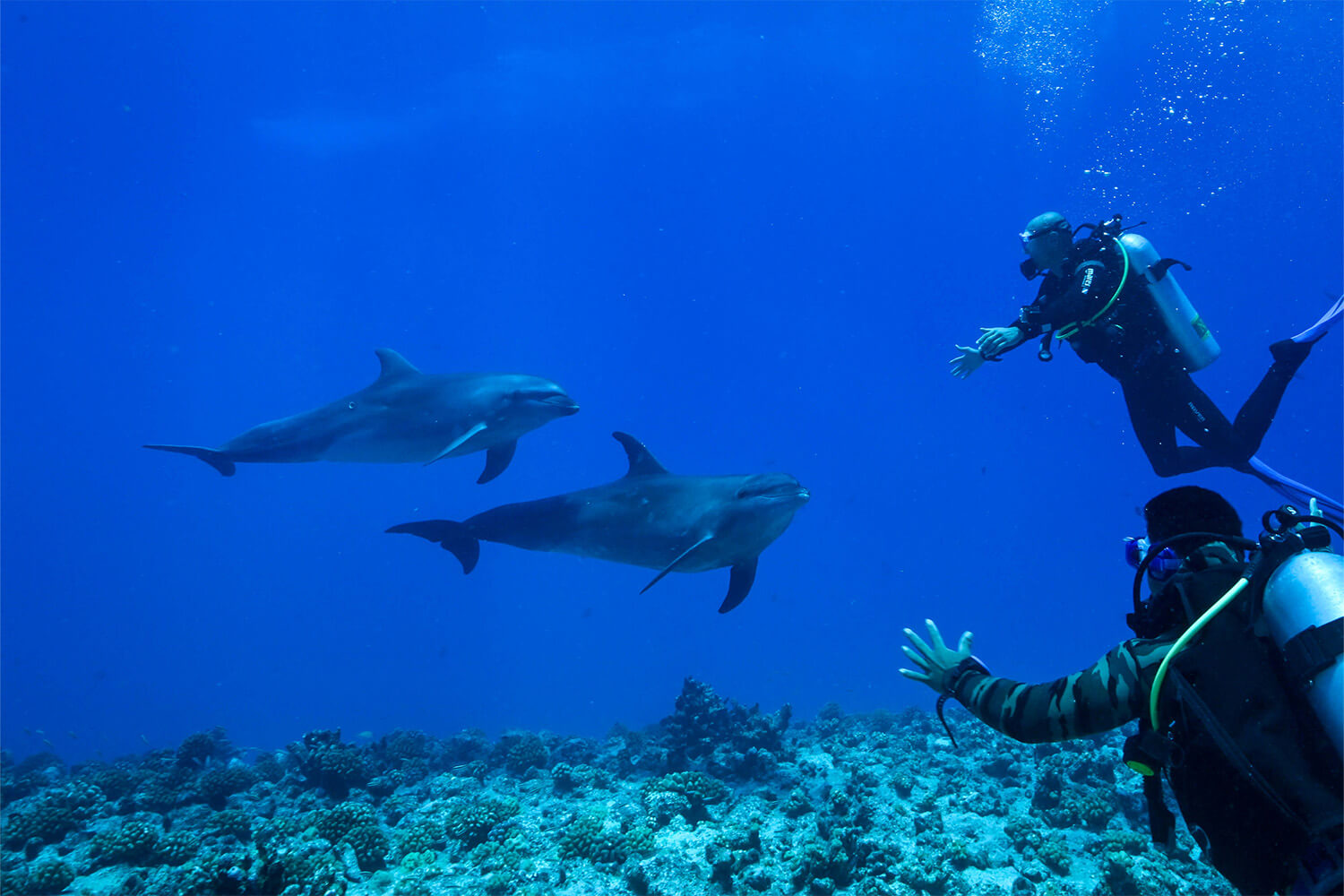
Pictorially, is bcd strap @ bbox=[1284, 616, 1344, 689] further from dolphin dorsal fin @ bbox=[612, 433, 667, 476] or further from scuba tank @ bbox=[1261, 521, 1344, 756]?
dolphin dorsal fin @ bbox=[612, 433, 667, 476]

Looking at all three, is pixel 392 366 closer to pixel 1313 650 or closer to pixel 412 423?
pixel 412 423

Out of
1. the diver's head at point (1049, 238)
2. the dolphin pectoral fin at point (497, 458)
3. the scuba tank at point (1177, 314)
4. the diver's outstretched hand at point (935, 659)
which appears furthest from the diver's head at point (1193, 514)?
the dolphin pectoral fin at point (497, 458)

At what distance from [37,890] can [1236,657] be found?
9.97 meters

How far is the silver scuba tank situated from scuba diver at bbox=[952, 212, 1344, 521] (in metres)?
5.46

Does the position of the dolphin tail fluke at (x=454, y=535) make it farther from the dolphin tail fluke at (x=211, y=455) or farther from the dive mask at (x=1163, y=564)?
the dive mask at (x=1163, y=564)

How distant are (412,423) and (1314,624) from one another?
1092cm

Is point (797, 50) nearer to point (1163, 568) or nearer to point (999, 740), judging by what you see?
point (999, 740)

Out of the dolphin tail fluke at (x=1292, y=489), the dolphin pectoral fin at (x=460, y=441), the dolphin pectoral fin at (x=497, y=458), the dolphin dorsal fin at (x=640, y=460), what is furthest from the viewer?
the dolphin pectoral fin at (x=497, y=458)

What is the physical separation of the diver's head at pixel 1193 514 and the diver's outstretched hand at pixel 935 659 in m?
1.07

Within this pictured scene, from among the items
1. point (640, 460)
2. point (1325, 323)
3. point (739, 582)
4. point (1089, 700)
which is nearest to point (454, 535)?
point (640, 460)

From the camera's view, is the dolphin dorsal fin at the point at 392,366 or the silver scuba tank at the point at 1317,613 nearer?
the silver scuba tank at the point at 1317,613

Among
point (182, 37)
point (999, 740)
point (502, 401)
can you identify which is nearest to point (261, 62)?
point (182, 37)

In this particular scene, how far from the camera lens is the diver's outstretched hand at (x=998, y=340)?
7.63 metres

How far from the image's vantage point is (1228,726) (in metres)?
2.39
